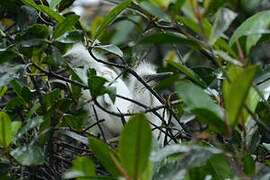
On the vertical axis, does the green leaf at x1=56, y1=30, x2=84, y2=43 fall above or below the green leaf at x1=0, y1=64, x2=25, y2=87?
above

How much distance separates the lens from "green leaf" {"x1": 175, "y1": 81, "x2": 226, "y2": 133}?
2.14 ft

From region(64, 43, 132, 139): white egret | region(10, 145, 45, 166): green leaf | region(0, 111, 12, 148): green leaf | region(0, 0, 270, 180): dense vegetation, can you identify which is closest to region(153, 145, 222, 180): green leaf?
region(0, 0, 270, 180): dense vegetation

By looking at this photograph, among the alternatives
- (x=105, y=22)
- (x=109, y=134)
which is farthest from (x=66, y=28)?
(x=109, y=134)

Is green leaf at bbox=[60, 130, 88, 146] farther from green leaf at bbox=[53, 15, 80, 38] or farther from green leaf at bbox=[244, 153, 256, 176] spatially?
green leaf at bbox=[244, 153, 256, 176]

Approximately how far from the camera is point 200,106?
2.16ft

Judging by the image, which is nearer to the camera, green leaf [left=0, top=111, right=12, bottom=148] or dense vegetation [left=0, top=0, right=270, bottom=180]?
dense vegetation [left=0, top=0, right=270, bottom=180]

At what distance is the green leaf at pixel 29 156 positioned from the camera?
0.78 metres

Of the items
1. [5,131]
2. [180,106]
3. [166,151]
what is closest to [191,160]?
[166,151]

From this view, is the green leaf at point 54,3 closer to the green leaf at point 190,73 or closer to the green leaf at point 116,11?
the green leaf at point 116,11

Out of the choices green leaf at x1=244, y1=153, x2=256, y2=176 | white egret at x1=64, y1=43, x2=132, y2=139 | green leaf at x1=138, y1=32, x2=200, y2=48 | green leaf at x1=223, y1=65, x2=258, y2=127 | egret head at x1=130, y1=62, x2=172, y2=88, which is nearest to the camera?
green leaf at x1=223, y1=65, x2=258, y2=127

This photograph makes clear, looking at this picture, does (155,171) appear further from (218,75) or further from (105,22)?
(105,22)

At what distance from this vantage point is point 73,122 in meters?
1.16

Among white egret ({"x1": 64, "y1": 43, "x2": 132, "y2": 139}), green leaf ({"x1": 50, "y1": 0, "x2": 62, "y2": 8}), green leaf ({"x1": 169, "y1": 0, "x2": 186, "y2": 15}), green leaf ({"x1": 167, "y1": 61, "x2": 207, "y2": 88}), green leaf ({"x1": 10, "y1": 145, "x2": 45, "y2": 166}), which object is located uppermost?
green leaf ({"x1": 169, "y1": 0, "x2": 186, "y2": 15})

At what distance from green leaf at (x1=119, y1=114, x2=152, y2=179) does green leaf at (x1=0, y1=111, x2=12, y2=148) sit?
1.07ft
